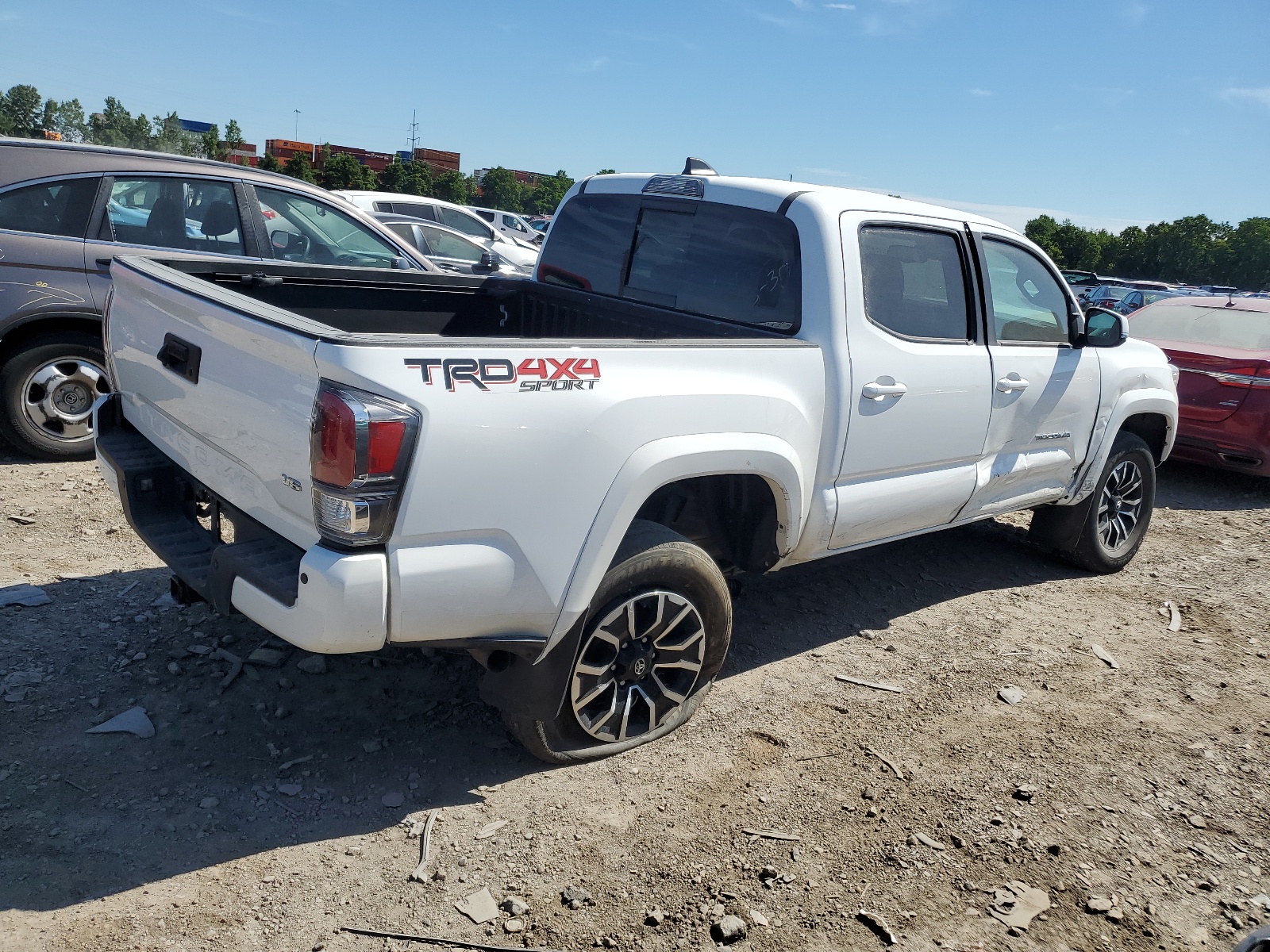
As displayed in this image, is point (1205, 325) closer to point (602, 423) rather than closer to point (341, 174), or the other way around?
point (602, 423)

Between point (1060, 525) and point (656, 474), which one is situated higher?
point (656, 474)

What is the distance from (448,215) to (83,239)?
947 centimetres

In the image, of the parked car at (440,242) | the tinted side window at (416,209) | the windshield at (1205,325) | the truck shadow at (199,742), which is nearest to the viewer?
the truck shadow at (199,742)

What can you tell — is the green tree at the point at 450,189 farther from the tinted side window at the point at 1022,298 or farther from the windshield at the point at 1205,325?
the tinted side window at the point at 1022,298

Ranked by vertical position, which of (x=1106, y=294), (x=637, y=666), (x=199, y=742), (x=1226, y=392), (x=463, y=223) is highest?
(x=1106, y=294)

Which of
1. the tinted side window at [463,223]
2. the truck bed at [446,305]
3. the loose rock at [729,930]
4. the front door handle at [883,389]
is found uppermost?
the tinted side window at [463,223]

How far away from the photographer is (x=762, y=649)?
455 cm

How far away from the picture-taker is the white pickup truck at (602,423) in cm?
264

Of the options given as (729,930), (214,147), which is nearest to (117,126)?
(214,147)

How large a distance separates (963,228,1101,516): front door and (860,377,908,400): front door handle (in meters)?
0.76

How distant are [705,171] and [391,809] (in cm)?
292

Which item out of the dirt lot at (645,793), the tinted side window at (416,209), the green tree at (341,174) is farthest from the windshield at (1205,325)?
the green tree at (341,174)

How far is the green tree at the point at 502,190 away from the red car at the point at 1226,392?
96403mm

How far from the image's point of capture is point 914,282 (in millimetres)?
4223
